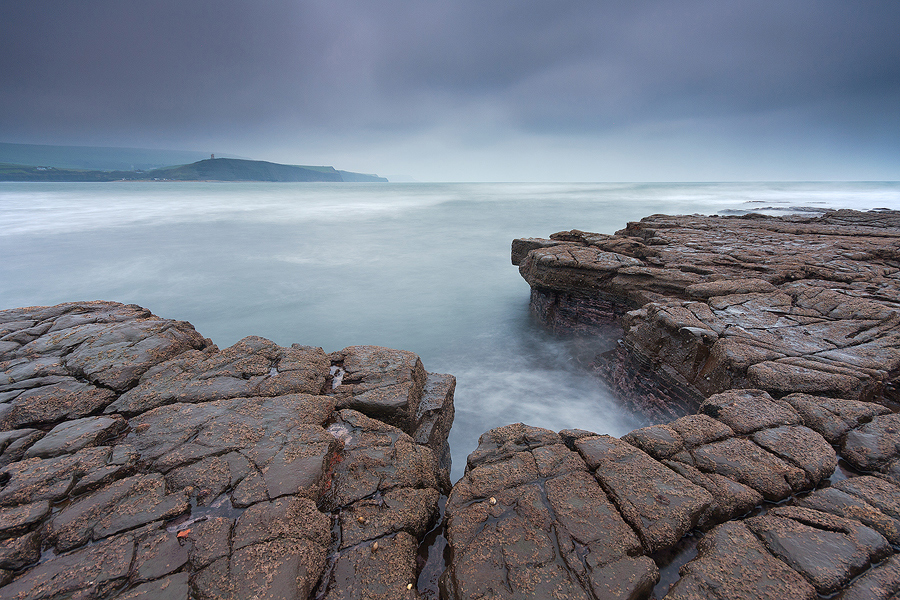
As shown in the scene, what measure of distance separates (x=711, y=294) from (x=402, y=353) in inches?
205

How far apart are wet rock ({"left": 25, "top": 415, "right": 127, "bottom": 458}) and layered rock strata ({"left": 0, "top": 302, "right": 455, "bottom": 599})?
0.6 inches

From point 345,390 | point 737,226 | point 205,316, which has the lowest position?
point 205,316

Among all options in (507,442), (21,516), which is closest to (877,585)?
(507,442)

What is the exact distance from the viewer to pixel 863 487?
100 inches

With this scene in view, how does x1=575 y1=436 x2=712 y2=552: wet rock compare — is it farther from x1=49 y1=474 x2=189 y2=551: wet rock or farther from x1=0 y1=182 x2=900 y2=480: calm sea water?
x1=0 y1=182 x2=900 y2=480: calm sea water

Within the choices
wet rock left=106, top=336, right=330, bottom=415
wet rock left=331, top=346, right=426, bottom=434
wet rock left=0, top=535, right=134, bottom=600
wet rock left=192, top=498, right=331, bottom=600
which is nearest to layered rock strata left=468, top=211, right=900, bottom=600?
wet rock left=192, top=498, right=331, bottom=600

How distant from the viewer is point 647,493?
8.44 ft

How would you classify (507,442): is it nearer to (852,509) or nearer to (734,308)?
(852,509)

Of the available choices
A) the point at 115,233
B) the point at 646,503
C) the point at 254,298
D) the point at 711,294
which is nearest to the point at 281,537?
the point at 646,503

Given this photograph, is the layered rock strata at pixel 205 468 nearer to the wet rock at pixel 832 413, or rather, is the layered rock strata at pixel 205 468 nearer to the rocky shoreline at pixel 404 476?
the rocky shoreline at pixel 404 476

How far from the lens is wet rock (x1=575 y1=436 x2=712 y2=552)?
91.9 inches

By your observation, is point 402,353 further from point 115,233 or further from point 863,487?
point 115,233

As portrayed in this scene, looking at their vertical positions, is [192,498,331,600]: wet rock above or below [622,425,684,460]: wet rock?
below

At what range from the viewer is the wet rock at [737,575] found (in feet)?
6.29
